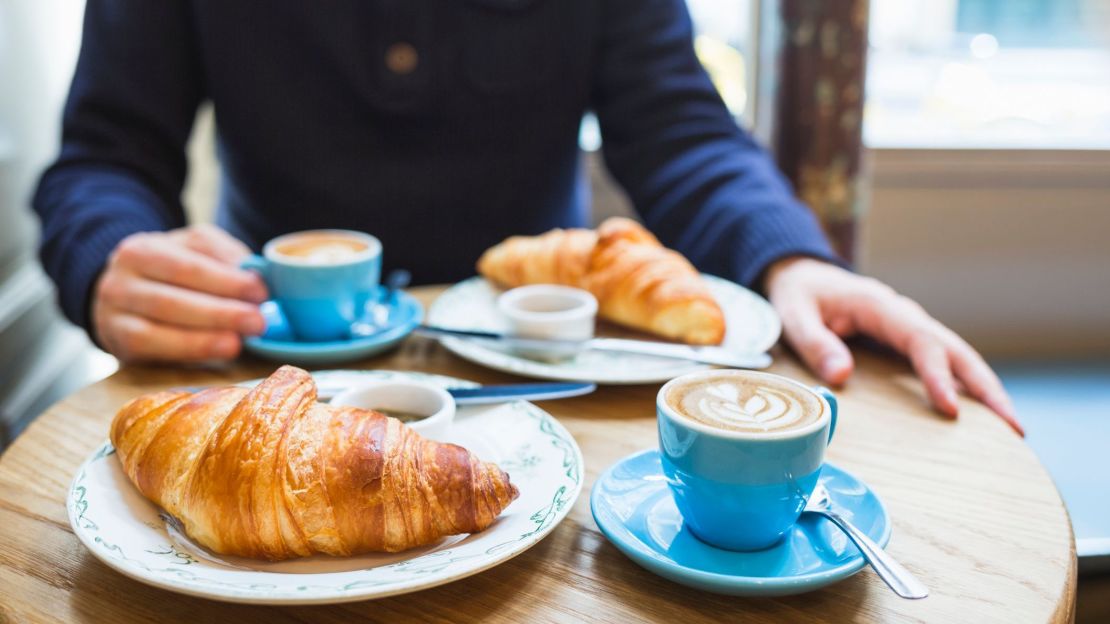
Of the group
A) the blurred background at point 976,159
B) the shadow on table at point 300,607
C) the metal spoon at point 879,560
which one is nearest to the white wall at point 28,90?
the blurred background at point 976,159

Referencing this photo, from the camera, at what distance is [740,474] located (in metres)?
0.60

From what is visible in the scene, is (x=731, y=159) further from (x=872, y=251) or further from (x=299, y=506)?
(x=872, y=251)

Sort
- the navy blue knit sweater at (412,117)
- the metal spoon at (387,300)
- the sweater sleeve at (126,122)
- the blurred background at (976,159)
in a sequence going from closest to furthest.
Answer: the metal spoon at (387,300) < the sweater sleeve at (126,122) < the navy blue knit sweater at (412,117) < the blurred background at (976,159)

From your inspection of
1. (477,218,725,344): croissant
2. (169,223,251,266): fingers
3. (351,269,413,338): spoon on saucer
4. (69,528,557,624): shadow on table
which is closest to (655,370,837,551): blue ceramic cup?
(69,528,557,624): shadow on table

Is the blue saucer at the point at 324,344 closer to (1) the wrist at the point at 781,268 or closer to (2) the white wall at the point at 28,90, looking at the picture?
(1) the wrist at the point at 781,268

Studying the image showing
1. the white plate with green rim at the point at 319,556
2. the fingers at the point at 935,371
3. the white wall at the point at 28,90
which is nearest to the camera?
the white plate with green rim at the point at 319,556

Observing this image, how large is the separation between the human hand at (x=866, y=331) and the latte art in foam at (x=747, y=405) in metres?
0.33

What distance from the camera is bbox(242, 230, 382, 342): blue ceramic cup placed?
104 cm

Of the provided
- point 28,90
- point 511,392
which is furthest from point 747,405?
point 28,90

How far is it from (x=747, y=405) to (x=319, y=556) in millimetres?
310

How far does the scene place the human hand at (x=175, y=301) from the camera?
3.28 ft

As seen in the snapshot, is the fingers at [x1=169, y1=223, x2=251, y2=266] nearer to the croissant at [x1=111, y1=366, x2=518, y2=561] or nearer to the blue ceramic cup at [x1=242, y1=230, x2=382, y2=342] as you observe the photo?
the blue ceramic cup at [x1=242, y1=230, x2=382, y2=342]

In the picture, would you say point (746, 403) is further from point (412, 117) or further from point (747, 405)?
point (412, 117)

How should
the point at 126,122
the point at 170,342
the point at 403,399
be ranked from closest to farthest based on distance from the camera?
the point at 403,399 < the point at 170,342 < the point at 126,122
